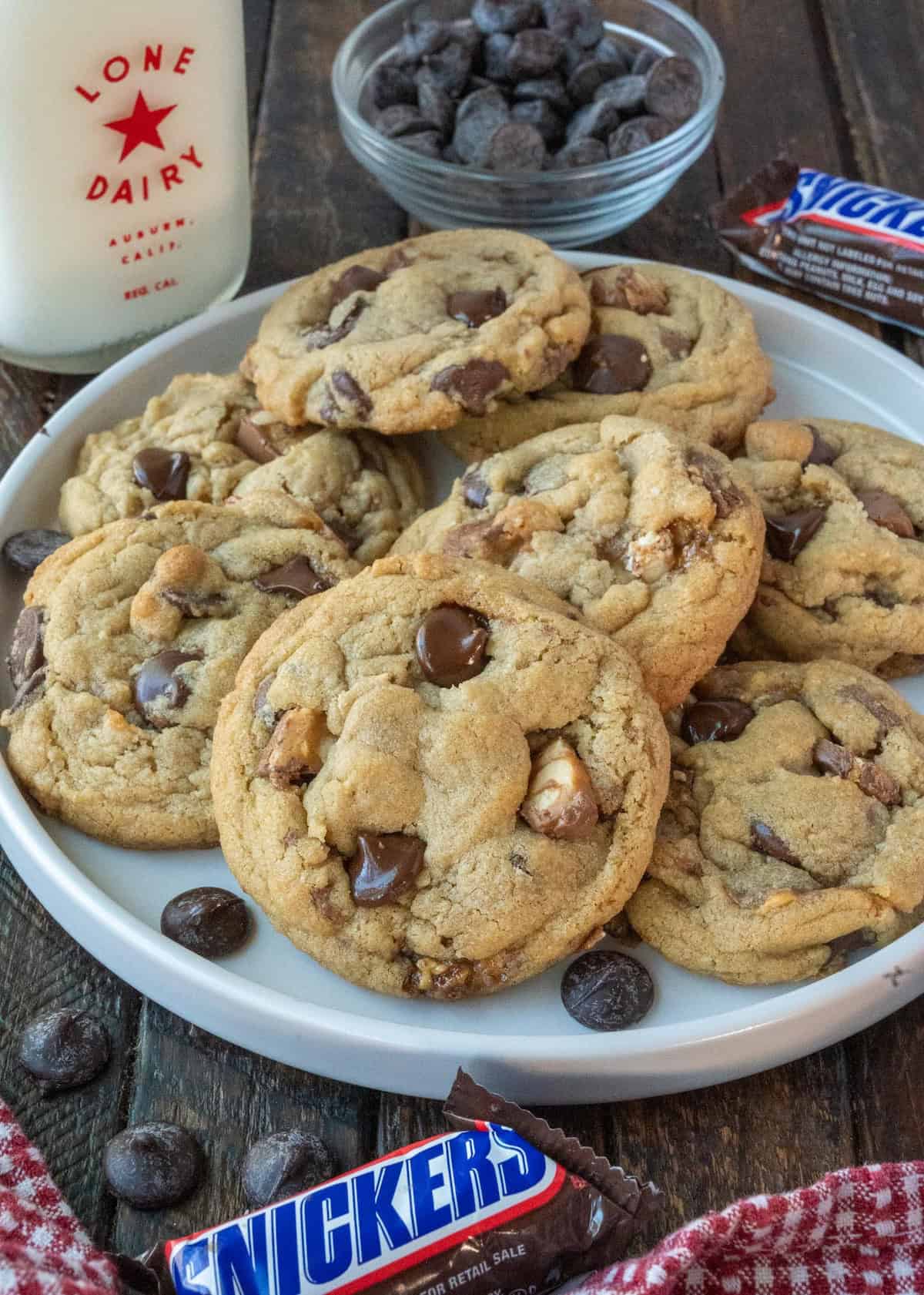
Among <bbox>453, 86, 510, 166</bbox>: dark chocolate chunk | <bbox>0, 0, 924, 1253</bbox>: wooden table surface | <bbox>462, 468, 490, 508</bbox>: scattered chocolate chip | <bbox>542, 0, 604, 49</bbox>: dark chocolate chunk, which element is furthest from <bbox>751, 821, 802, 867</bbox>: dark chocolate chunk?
<bbox>542, 0, 604, 49</bbox>: dark chocolate chunk

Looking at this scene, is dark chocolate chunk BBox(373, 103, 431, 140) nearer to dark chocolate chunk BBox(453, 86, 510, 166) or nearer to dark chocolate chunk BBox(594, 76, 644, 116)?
dark chocolate chunk BBox(453, 86, 510, 166)

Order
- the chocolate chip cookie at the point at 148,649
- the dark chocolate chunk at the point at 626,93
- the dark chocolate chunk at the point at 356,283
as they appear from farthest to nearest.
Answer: the dark chocolate chunk at the point at 626,93 → the dark chocolate chunk at the point at 356,283 → the chocolate chip cookie at the point at 148,649

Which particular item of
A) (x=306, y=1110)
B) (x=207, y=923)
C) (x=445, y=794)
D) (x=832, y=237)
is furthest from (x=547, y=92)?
(x=306, y=1110)

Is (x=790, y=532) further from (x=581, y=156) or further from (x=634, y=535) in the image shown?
Answer: (x=581, y=156)

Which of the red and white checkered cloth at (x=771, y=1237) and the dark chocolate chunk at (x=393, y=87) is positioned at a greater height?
the dark chocolate chunk at (x=393, y=87)

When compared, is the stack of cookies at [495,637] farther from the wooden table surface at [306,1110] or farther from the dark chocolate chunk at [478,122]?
the dark chocolate chunk at [478,122]

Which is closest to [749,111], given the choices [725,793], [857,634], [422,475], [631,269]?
[631,269]

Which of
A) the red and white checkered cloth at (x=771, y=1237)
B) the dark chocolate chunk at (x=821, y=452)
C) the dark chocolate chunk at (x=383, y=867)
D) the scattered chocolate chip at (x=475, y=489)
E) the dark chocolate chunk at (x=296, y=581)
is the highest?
the dark chocolate chunk at (x=296, y=581)

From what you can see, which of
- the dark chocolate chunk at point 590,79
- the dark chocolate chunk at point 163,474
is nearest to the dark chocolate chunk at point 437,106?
the dark chocolate chunk at point 590,79
